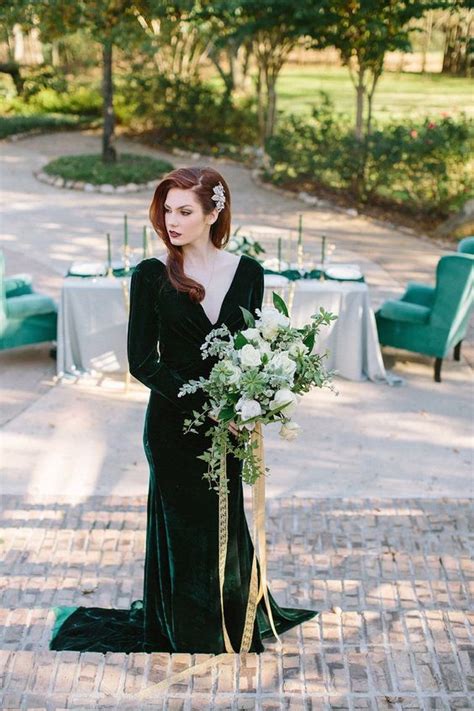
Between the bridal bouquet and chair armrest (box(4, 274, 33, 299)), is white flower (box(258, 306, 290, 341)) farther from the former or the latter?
chair armrest (box(4, 274, 33, 299))

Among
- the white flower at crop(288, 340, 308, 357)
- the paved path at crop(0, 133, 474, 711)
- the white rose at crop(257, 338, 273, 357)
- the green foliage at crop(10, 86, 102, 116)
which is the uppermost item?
the white rose at crop(257, 338, 273, 357)

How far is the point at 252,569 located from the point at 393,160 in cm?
1006

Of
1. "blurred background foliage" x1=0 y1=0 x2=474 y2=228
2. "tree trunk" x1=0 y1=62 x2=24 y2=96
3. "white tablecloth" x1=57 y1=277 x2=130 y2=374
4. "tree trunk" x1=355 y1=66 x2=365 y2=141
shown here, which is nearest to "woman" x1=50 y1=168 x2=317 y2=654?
"white tablecloth" x1=57 y1=277 x2=130 y2=374

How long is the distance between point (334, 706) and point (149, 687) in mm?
721

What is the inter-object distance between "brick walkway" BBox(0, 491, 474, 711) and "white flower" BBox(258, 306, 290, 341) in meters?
1.44

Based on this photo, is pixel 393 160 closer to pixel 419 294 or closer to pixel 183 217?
pixel 419 294

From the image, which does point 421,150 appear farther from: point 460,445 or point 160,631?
point 160,631

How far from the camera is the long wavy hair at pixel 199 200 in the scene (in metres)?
3.39

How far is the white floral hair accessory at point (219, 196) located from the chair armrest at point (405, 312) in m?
4.60

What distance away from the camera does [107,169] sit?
15.4 metres

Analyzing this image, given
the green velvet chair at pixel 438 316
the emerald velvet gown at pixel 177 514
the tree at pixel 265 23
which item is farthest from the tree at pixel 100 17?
the emerald velvet gown at pixel 177 514

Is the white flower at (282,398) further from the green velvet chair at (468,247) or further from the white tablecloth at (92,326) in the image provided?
the green velvet chair at (468,247)

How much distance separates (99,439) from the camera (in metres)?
6.67

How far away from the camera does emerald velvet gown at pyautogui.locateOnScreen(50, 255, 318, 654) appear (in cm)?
351
